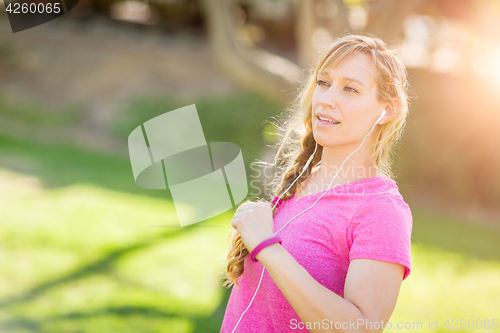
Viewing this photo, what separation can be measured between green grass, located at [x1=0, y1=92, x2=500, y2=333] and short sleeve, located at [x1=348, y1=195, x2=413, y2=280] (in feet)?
7.81

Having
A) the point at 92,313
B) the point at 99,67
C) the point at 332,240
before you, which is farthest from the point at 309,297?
the point at 99,67

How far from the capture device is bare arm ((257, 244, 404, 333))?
1243 millimetres

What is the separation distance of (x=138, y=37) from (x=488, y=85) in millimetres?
9667

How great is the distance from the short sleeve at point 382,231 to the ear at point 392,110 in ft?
1.10

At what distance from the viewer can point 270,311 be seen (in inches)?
60.6

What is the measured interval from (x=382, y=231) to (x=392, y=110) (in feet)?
1.69

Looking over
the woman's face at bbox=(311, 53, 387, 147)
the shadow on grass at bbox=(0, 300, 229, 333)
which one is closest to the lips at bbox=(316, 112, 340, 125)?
the woman's face at bbox=(311, 53, 387, 147)

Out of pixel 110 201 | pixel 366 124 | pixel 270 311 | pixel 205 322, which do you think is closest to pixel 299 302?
pixel 270 311

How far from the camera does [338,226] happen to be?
56.6 inches

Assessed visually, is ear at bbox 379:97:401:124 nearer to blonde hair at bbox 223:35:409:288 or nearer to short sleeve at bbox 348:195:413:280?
blonde hair at bbox 223:35:409:288

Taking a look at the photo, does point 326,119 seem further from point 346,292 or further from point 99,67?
point 99,67

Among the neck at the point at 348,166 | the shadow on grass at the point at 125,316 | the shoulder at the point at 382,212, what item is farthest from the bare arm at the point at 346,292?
the shadow on grass at the point at 125,316

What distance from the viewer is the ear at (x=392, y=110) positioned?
1590 mm

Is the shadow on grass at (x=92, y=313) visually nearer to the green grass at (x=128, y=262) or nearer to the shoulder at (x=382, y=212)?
the green grass at (x=128, y=262)
